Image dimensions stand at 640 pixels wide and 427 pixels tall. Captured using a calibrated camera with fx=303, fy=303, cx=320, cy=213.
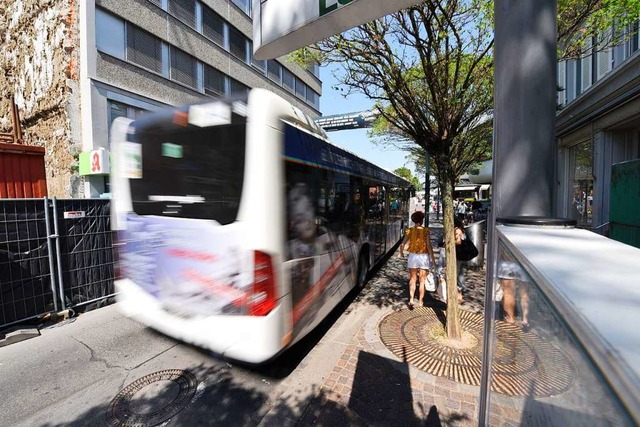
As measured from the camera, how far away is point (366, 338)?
4426 millimetres

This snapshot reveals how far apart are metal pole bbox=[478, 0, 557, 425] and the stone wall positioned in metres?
13.6

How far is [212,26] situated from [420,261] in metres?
17.5

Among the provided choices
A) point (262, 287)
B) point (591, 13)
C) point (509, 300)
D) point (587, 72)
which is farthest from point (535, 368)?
point (587, 72)

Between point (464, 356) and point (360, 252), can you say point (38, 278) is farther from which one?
point (464, 356)

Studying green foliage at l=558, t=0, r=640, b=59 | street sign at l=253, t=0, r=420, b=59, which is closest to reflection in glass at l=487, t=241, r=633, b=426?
street sign at l=253, t=0, r=420, b=59

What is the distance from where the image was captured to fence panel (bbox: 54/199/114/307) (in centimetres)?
542

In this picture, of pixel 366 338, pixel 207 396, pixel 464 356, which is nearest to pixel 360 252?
pixel 366 338

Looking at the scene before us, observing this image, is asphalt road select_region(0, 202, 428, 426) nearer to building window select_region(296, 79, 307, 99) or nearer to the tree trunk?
the tree trunk

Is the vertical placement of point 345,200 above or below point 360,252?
above

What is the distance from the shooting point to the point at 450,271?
454cm

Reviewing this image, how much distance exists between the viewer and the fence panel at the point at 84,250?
5.42 meters

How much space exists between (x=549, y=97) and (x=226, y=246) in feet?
9.26

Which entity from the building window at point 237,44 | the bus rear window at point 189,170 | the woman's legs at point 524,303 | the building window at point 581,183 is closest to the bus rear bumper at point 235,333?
the bus rear window at point 189,170

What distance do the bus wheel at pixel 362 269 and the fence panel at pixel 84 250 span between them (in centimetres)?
505
